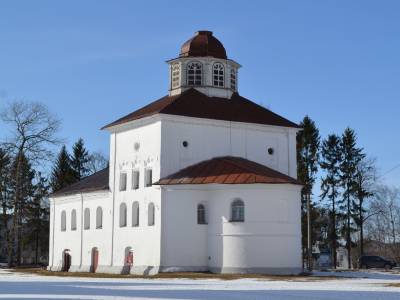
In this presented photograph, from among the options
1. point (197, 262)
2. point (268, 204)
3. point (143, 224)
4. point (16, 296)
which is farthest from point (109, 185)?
point (16, 296)

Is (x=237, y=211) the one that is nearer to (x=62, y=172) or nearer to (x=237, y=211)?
(x=237, y=211)

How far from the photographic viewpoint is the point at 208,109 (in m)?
50.6

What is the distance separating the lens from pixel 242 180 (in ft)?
148

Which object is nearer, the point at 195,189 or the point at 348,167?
the point at 195,189

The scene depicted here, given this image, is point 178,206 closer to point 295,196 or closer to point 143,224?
point 143,224

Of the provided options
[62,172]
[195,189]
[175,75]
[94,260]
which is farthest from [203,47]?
[62,172]

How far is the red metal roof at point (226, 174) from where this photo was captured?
45.2 m

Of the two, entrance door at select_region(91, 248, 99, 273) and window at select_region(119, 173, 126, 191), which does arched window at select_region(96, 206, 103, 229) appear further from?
window at select_region(119, 173, 126, 191)

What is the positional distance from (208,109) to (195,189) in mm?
6530

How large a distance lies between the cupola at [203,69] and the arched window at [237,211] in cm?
1076

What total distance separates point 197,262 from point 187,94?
1216cm

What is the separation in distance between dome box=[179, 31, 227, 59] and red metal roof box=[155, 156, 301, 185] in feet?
30.1

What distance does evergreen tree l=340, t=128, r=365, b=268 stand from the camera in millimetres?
74188

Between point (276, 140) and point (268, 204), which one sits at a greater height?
point (276, 140)
